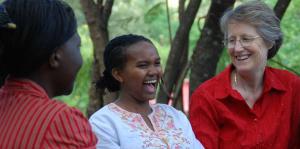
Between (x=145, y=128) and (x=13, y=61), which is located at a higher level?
(x=13, y=61)

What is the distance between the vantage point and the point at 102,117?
10.0 ft

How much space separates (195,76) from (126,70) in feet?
6.03

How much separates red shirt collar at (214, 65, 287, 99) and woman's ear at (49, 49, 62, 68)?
1.82 m

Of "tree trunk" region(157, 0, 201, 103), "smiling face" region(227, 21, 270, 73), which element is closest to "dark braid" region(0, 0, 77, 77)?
"smiling face" region(227, 21, 270, 73)

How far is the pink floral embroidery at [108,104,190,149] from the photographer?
3.01 meters

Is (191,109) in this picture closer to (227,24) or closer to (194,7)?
(227,24)

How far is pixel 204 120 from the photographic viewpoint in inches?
147

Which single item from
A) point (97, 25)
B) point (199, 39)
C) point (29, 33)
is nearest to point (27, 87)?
point (29, 33)

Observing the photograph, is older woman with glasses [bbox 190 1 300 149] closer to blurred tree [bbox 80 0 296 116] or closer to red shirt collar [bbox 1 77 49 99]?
blurred tree [bbox 80 0 296 116]

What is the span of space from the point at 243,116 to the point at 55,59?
75.9 inches

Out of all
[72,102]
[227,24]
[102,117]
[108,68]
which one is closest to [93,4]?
[227,24]

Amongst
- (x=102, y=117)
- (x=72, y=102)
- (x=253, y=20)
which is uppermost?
(x=253, y=20)

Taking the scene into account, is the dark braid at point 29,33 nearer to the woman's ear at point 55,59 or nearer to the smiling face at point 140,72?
the woman's ear at point 55,59

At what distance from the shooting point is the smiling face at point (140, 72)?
317 centimetres
